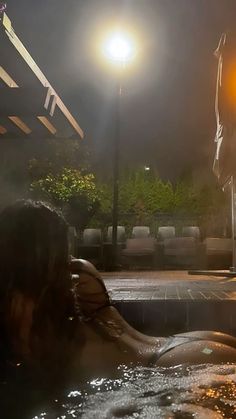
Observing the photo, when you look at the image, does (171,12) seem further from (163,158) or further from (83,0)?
(163,158)

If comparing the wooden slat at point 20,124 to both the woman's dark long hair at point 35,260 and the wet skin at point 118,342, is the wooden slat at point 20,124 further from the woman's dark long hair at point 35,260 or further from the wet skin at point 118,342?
the woman's dark long hair at point 35,260

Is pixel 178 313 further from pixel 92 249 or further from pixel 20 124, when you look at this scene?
pixel 92 249

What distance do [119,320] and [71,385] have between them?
1.30ft

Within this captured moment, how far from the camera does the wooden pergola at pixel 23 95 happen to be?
3783mm

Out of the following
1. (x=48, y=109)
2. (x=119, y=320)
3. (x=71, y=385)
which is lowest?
(x=71, y=385)

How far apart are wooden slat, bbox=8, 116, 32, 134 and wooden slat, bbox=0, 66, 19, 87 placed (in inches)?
19.0

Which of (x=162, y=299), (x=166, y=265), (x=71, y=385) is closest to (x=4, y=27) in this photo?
(x=162, y=299)

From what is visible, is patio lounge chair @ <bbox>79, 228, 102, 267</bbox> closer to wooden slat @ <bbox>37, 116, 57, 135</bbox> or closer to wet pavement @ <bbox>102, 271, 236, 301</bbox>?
wet pavement @ <bbox>102, 271, 236, 301</bbox>

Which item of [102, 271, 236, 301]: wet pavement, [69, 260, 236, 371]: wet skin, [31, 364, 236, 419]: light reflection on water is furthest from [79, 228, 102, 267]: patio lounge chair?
[31, 364, 236, 419]: light reflection on water

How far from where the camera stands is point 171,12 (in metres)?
9.38

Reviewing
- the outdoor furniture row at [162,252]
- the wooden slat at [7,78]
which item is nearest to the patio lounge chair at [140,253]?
the outdoor furniture row at [162,252]

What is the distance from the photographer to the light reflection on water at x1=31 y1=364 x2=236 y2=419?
71.0 inches

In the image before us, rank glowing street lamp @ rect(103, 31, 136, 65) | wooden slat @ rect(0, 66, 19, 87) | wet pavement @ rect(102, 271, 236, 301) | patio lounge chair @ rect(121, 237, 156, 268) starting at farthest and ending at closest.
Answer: patio lounge chair @ rect(121, 237, 156, 268) → glowing street lamp @ rect(103, 31, 136, 65) → wooden slat @ rect(0, 66, 19, 87) → wet pavement @ rect(102, 271, 236, 301)

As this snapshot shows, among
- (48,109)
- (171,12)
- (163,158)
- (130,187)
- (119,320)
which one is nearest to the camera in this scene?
(119,320)
